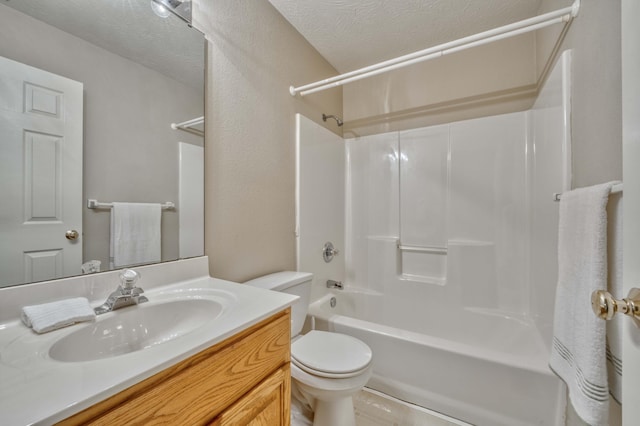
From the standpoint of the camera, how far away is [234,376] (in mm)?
678

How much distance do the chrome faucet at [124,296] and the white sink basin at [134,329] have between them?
19 mm

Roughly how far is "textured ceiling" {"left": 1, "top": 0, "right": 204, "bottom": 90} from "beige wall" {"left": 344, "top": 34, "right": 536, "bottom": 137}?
64.3 inches

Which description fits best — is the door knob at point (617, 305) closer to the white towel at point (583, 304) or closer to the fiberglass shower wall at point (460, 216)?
the white towel at point (583, 304)

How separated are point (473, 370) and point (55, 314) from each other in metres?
1.65

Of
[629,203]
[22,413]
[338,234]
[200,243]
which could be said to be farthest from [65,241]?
[338,234]

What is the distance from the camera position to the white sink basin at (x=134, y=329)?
662 mm

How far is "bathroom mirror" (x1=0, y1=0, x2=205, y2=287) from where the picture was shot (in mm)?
743

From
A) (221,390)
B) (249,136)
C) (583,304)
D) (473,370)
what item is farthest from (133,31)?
(473,370)

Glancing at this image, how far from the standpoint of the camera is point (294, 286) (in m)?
1.46

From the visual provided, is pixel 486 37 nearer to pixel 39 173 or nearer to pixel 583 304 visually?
pixel 583 304

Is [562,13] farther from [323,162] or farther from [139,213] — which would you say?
[139,213]

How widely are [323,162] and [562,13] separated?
4.89ft

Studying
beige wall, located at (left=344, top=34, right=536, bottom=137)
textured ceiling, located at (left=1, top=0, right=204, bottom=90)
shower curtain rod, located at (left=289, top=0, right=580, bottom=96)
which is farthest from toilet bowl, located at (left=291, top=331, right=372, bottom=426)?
beige wall, located at (left=344, top=34, right=536, bottom=137)

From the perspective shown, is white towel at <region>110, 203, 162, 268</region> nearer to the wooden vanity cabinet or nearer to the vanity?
the vanity
